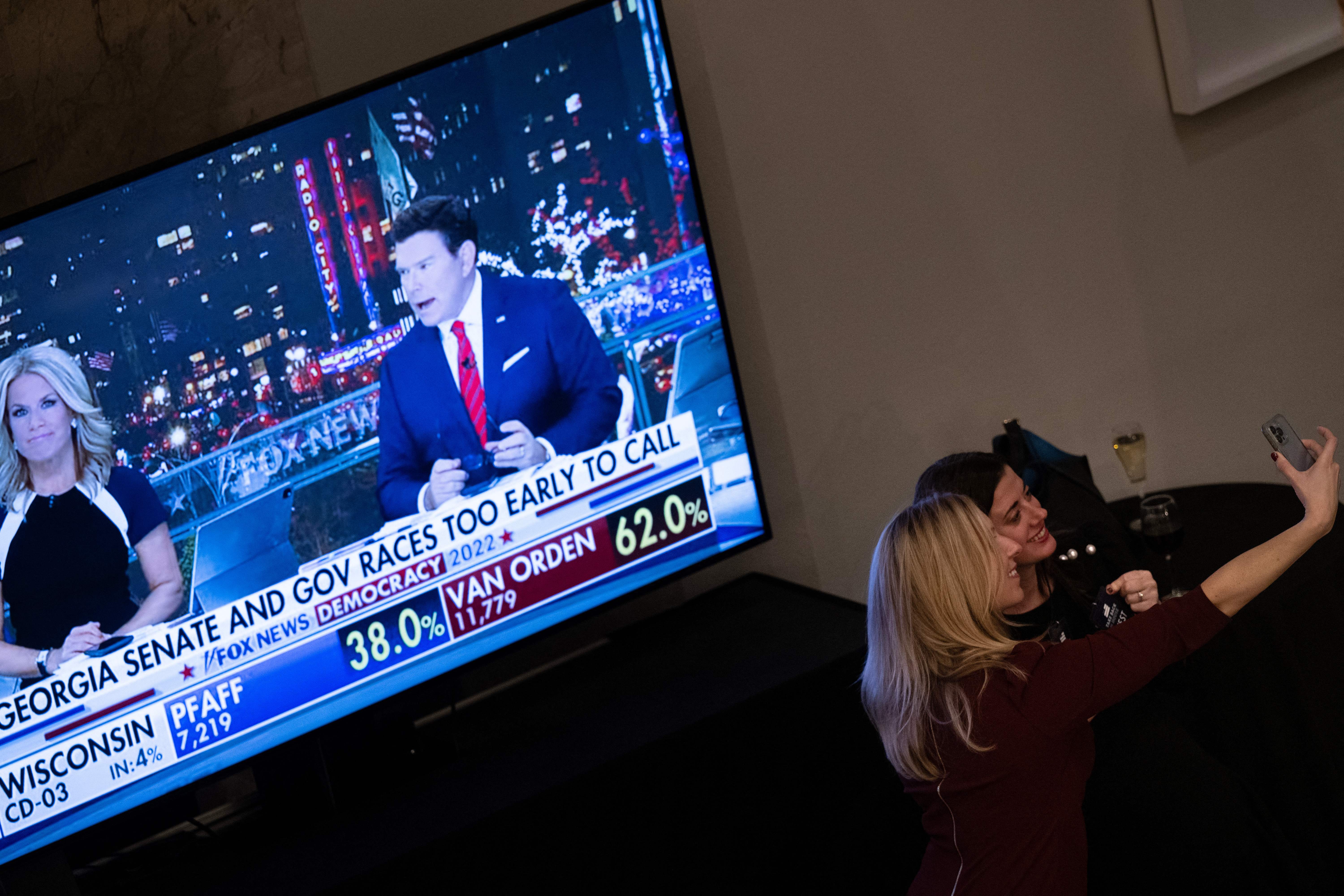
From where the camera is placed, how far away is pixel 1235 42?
2.85 metres

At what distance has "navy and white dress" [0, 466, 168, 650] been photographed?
1983 mm

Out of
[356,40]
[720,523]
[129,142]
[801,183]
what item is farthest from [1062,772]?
[129,142]

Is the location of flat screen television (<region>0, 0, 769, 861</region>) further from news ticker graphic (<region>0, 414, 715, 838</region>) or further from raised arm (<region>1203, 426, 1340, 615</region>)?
raised arm (<region>1203, 426, 1340, 615</region>)

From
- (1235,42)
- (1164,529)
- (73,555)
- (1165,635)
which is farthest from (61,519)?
(1235,42)

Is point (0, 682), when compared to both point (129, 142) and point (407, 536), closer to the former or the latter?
point (407, 536)

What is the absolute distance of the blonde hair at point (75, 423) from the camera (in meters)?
1.98

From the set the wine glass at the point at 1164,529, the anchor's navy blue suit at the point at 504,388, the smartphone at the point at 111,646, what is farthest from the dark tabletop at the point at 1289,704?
the smartphone at the point at 111,646

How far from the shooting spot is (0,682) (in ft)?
6.48

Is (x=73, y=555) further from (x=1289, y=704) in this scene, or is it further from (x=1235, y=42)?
(x=1235, y=42)

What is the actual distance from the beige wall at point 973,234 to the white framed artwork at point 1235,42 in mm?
67

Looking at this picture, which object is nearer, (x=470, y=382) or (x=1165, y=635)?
(x=1165, y=635)

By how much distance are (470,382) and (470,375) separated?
1 centimetres

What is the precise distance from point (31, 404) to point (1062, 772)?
70.3 inches

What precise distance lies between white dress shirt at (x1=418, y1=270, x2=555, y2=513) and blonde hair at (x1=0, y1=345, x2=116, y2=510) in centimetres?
56
